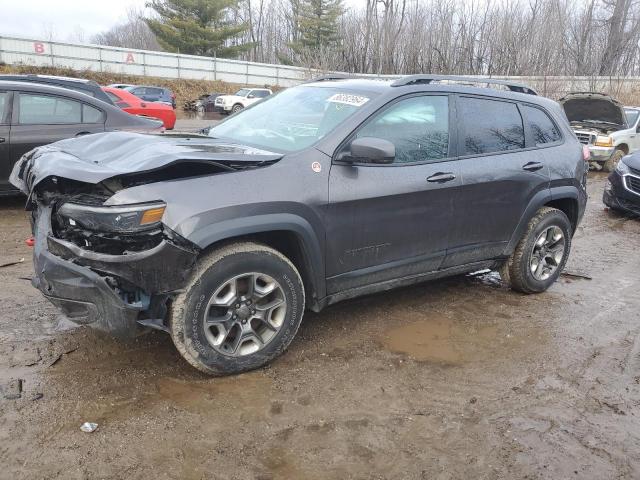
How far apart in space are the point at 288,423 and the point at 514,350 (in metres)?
1.87

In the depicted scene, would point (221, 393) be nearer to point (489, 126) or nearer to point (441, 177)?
point (441, 177)

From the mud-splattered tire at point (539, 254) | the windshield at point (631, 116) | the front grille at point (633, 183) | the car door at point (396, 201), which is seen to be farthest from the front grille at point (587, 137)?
the car door at point (396, 201)

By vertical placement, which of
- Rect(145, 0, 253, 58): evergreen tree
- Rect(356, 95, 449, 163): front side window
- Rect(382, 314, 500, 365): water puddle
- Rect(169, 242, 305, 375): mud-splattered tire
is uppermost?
Rect(145, 0, 253, 58): evergreen tree

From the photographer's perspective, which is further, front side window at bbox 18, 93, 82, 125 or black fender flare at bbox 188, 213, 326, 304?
front side window at bbox 18, 93, 82, 125

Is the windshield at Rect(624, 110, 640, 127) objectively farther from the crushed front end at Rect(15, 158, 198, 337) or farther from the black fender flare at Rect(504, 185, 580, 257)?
the crushed front end at Rect(15, 158, 198, 337)

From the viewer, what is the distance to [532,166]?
4.55 m

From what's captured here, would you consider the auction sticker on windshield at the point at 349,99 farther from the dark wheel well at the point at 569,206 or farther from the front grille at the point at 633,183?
the front grille at the point at 633,183

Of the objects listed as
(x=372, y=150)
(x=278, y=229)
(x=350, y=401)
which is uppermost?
(x=372, y=150)

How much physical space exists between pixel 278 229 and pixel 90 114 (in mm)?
5065

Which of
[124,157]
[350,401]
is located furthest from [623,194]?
[124,157]

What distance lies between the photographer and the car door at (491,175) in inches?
163

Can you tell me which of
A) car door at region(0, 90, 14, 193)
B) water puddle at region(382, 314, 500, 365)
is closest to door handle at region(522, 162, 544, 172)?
water puddle at region(382, 314, 500, 365)

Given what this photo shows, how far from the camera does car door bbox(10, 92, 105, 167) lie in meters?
6.52

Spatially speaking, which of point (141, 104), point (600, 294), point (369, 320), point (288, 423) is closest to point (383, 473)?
point (288, 423)
